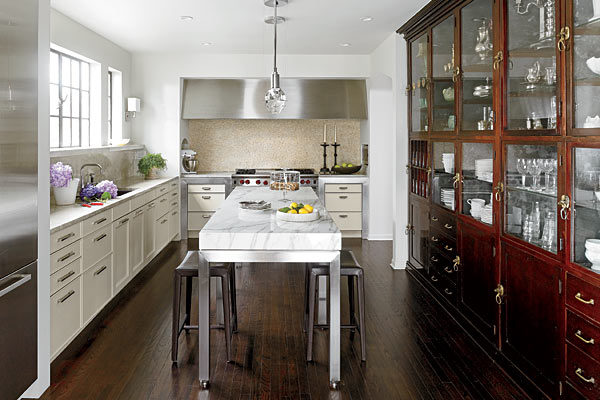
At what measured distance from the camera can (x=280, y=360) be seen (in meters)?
3.21

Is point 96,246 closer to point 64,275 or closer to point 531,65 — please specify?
point 64,275

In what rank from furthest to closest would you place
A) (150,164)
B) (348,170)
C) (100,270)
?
1. (348,170)
2. (150,164)
3. (100,270)

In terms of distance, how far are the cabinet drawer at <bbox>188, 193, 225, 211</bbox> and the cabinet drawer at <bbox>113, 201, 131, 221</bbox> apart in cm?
257

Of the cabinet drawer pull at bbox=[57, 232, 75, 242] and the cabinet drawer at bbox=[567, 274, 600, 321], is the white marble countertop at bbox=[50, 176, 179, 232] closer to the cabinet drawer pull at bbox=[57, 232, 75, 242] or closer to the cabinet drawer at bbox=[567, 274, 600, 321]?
the cabinet drawer pull at bbox=[57, 232, 75, 242]

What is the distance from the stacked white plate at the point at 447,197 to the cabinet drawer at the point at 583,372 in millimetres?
1834

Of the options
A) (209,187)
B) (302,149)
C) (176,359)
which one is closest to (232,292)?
(176,359)

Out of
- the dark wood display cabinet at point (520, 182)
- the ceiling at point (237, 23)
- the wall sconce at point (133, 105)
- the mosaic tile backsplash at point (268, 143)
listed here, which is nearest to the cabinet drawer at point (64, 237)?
the ceiling at point (237, 23)

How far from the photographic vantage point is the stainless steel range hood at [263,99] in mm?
7535

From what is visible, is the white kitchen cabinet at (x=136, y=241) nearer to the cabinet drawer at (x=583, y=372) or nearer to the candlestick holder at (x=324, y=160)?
the candlestick holder at (x=324, y=160)

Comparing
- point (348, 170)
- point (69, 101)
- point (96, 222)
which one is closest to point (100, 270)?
point (96, 222)

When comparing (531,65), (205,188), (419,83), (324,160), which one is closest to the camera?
(531,65)

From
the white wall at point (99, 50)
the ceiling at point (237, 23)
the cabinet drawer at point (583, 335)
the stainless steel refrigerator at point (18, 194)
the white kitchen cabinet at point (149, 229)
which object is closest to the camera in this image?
the cabinet drawer at point (583, 335)

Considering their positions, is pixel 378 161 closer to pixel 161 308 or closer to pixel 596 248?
pixel 161 308

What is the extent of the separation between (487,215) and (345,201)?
411cm
